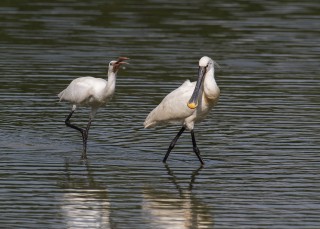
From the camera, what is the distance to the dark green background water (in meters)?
11.8

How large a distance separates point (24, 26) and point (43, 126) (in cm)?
890

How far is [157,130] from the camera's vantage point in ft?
52.2

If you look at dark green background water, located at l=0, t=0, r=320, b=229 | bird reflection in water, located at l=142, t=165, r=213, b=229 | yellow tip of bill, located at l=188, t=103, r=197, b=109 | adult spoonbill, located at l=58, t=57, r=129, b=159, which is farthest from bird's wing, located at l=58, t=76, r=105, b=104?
bird reflection in water, located at l=142, t=165, r=213, b=229

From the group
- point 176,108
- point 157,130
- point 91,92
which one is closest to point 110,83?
point 91,92

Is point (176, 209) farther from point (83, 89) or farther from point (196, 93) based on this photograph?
point (83, 89)

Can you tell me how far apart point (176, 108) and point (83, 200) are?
7.79ft

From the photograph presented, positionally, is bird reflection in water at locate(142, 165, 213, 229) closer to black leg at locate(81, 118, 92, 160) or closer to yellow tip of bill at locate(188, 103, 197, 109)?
yellow tip of bill at locate(188, 103, 197, 109)

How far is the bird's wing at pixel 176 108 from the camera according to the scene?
14141 mm

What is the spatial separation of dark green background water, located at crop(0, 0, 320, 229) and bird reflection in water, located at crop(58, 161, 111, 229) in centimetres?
2

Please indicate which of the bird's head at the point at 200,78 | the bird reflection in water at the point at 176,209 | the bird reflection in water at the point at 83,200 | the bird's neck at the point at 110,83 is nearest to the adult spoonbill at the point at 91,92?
the bird's neck at the point at 110,83

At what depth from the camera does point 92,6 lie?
27875mm

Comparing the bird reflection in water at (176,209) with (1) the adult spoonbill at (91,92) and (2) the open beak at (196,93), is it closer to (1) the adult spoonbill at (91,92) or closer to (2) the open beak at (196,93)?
(2) the open beak at (196,93)

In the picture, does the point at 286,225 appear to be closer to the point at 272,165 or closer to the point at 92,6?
the point at 272,165

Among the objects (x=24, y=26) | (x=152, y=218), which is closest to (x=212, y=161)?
(x=152, y=218)
